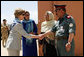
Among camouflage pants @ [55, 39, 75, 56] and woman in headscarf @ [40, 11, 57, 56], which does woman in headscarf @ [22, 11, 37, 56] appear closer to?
woman in headscarf @ [40, 11, 57, 56]

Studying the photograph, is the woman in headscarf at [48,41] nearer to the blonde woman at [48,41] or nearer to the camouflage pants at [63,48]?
the blonde woman at [48,41]

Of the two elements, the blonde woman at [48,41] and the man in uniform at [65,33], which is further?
the blonde woman at [48,41]

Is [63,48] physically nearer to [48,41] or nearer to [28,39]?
[48,41]

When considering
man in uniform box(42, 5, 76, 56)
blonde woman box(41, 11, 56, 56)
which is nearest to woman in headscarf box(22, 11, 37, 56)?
blonde woman box(41, 11, 56, 56)

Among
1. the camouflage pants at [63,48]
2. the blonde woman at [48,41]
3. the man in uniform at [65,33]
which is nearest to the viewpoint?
the man in uniform at [65,33]

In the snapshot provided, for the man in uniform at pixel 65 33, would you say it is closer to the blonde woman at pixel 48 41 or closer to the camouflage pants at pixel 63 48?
the camouflage pants at pixel 63 48

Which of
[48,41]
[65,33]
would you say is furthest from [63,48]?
[48,41]

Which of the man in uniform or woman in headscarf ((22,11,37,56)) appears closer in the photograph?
the man in uniform

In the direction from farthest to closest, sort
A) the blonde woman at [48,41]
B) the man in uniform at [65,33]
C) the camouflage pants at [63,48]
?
the blonde woman at [48,41], the camouflage pants at [63,48], the man in uniform at [65,33]

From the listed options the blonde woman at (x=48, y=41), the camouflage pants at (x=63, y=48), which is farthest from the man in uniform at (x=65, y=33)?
the blonde woman at (x=48, y=41)

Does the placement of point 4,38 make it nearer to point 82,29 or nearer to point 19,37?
point 82,29

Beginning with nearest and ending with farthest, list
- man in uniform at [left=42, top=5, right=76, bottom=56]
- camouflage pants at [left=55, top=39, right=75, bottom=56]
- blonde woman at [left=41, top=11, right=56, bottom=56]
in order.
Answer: man in uniform at [left=42, top=5, right=76, bottom=56] < camouflage pants at [left=55, top=39, right=75, bottom=56] < blonde woman at [left=41, top=11, right=56, bottom=56]

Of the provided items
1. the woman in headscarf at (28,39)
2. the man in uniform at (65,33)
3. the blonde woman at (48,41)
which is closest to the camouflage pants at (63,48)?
the man in uniform at (65,33)

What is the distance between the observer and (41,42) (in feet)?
22.5
